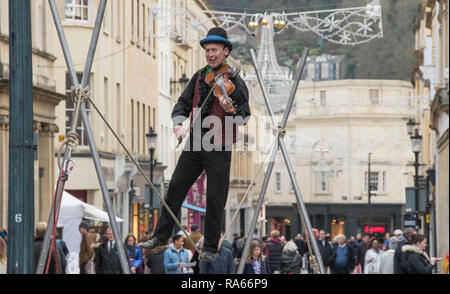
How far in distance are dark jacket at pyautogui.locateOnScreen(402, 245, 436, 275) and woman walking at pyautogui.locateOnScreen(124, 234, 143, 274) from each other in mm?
3708

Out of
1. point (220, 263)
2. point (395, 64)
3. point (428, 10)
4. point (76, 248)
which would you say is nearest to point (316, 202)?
point (428, 10)

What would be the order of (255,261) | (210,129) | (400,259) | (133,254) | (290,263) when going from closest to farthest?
(210,129) < (400,259) < (255,261) < (133,254) < (290,263)

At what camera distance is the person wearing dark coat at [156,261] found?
15.6m

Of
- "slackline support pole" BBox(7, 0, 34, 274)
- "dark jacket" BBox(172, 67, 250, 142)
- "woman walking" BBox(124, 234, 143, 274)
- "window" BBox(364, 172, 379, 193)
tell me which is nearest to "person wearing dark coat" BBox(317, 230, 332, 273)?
"woman walking" BBox(124, 234, 143, 274)

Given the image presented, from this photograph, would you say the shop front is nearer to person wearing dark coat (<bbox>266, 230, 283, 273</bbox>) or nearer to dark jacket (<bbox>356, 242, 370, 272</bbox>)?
dark jacket (<bbox>356, 242, 370, 272</bbox>)

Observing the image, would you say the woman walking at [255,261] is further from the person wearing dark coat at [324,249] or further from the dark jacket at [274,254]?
the person wearing dark coat at [324,249]

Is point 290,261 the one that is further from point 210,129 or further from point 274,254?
point 210,129

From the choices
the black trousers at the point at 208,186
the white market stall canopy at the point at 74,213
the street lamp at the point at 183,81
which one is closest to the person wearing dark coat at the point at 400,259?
the street lamp at the point at 183,81

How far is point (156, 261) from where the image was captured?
51.3 feet

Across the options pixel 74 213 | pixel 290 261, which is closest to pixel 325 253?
pixel 290 261

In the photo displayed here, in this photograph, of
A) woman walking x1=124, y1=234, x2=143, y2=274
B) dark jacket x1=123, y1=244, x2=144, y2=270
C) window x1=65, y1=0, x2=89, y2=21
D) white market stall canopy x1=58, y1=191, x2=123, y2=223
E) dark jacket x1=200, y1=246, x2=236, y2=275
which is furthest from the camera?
white market stall canopy x1=58, y1=191, x2=123, y2=223

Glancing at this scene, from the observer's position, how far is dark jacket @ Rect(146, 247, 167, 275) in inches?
614

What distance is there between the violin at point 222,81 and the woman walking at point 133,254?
705 cm

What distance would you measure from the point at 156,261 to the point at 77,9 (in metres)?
4.33
